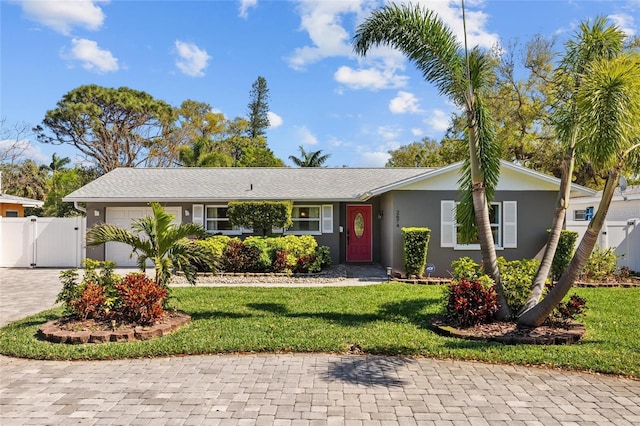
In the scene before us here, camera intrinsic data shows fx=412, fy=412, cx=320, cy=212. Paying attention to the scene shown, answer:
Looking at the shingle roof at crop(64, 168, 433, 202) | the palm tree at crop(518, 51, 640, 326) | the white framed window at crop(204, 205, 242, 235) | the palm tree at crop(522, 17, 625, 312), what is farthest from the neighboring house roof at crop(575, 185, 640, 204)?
the white framed window at crop(204, 205, 242, 235)

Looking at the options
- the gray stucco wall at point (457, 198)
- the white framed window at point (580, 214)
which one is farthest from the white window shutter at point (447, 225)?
the white framed window at point (580, 214)

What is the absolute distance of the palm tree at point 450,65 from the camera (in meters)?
6.62

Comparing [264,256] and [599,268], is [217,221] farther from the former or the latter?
[599,268]

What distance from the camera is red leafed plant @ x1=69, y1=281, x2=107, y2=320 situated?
6.56 meters

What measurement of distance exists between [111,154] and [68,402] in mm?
31658

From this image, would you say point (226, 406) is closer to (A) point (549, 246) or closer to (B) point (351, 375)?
(B) point (351, 375)

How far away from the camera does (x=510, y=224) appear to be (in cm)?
1278

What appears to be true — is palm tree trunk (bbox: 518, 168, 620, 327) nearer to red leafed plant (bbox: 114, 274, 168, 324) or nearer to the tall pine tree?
red leafed plant (bbox: 114, 274, 168, 324)

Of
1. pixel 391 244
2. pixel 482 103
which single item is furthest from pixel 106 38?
pixel 482 103

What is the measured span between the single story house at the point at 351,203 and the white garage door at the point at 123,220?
38mm

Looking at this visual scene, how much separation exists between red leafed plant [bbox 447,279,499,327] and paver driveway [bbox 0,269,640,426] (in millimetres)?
1373

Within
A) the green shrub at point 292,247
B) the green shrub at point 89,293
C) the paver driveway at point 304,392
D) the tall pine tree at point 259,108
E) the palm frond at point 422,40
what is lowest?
the paver driveway at point 304,392

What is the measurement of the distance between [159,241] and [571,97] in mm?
7408

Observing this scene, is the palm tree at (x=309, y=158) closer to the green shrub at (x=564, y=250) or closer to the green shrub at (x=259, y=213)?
the green shrub at (x=259, y=213)
